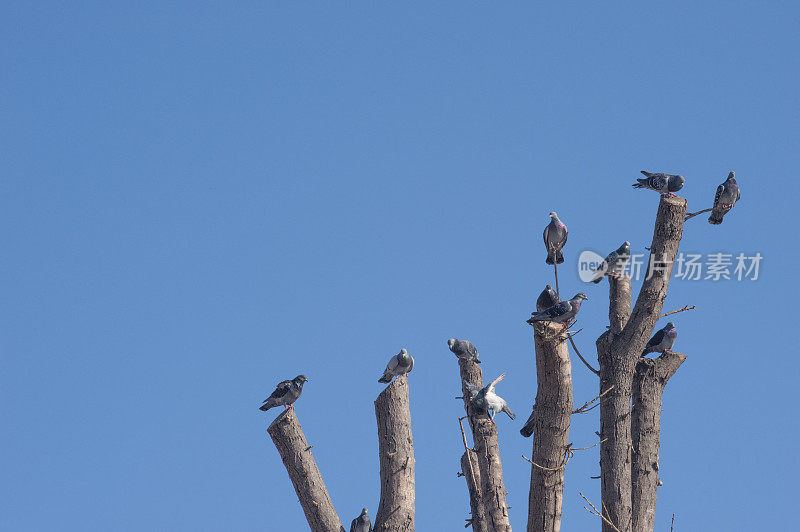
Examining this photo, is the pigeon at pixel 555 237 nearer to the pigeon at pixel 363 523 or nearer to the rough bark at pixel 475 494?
the rough bark at pixel 475 494

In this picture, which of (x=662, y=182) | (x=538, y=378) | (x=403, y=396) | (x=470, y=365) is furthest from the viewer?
(x=662, y=182)

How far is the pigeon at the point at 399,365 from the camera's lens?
27.1 ft

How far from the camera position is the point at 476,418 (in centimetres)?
762

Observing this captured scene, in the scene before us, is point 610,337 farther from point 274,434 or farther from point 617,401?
point 274,434

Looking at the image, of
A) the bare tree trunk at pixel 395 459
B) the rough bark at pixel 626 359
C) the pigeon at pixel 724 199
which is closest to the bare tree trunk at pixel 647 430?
the rough bark at pixel 626 359

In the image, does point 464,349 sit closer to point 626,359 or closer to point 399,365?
point 399,365

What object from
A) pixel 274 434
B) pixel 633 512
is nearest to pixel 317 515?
pixel 274 434

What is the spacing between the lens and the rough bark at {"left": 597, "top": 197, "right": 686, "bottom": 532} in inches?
292

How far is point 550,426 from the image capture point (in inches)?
253

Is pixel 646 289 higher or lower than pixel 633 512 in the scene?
higher

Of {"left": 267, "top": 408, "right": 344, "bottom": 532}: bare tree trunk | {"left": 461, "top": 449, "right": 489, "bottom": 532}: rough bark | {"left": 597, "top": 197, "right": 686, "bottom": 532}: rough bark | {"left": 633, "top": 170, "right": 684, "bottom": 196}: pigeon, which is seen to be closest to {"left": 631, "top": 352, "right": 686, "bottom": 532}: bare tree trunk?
{"left": 597, "top": 197, "right": 686, "bottom": 532}: rough bark

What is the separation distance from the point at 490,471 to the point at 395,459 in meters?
0.85

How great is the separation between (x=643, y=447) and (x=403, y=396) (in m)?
2.22

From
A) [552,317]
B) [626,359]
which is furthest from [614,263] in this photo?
[552,317]
